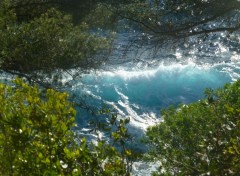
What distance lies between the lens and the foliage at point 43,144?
2.21 metres

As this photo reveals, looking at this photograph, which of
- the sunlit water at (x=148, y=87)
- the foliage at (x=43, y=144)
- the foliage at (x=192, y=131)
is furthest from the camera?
the sunlit water at (x=148, y=87)

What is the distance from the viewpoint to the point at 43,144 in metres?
2.28

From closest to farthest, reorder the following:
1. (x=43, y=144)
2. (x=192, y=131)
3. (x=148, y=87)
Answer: (x=43, y=144) < (x=192, y=131) < (x=148, y=87)

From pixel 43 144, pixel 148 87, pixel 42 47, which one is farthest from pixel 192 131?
pixel 148 87

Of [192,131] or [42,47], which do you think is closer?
[192,131]

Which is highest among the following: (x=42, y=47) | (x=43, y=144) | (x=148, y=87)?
(x=43, y=144)

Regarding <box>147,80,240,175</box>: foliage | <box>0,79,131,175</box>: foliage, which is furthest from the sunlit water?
<box>0,79,131,175</box>: foliage

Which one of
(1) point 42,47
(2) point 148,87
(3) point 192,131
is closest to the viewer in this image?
(3) point 192,131

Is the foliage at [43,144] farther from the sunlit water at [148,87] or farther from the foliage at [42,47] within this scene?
the sunlit water at [148,87]

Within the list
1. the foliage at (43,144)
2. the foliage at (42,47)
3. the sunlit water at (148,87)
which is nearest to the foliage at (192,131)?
the foliage at (43,144)

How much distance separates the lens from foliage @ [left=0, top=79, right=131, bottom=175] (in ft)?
7.27

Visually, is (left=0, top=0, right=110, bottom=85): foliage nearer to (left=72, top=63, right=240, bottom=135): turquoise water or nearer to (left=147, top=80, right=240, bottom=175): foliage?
(left=147, top=80, right=240, bottom=175): foliage

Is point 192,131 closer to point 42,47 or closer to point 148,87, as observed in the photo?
point 42,47

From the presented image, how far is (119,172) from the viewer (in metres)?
2.37
